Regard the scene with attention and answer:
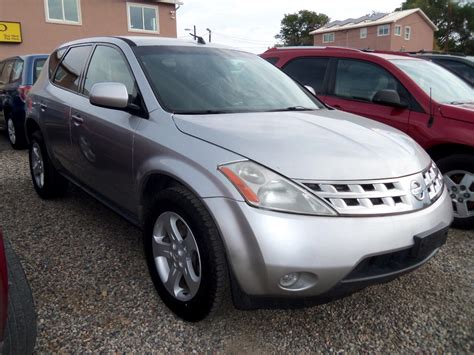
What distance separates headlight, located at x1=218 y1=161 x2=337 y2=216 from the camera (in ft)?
6.24

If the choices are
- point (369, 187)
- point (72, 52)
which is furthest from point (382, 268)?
point (72, 52)

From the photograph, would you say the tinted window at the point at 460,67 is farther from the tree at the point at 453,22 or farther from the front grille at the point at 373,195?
the tree at the point at 453,22

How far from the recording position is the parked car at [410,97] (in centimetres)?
362

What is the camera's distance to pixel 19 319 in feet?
6.03

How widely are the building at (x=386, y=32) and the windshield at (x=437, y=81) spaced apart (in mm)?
36831

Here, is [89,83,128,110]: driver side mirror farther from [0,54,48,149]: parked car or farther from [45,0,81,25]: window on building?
[45,0,81,25]: window on building

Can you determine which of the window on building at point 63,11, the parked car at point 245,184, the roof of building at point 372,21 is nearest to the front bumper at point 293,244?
the parked car at point 245,184

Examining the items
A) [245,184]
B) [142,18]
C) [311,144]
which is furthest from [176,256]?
[142,18]

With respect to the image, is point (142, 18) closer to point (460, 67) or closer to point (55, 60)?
point (460, 67)

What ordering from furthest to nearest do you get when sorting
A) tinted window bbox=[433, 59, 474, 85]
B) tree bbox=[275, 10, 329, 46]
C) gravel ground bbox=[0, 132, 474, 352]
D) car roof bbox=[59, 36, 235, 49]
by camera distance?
tree bbox=[275, 10, 329, 46] → tinted window bbox=[433, 59, 474, 85] → car roof bbox=[59, 36, 235, 49] → gravel ground bbox=[0, 132, 474, 352]

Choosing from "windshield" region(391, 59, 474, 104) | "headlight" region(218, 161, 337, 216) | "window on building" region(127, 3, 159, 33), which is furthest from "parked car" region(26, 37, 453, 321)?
"window on building" region(127, 3, 159, 33)

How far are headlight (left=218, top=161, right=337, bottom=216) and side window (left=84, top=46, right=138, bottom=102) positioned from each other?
3.78ft

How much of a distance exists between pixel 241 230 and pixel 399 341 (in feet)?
3.56

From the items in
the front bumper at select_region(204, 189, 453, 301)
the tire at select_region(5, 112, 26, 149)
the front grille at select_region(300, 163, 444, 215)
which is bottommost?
the tire at select_region(5, 112, 26, 149)
